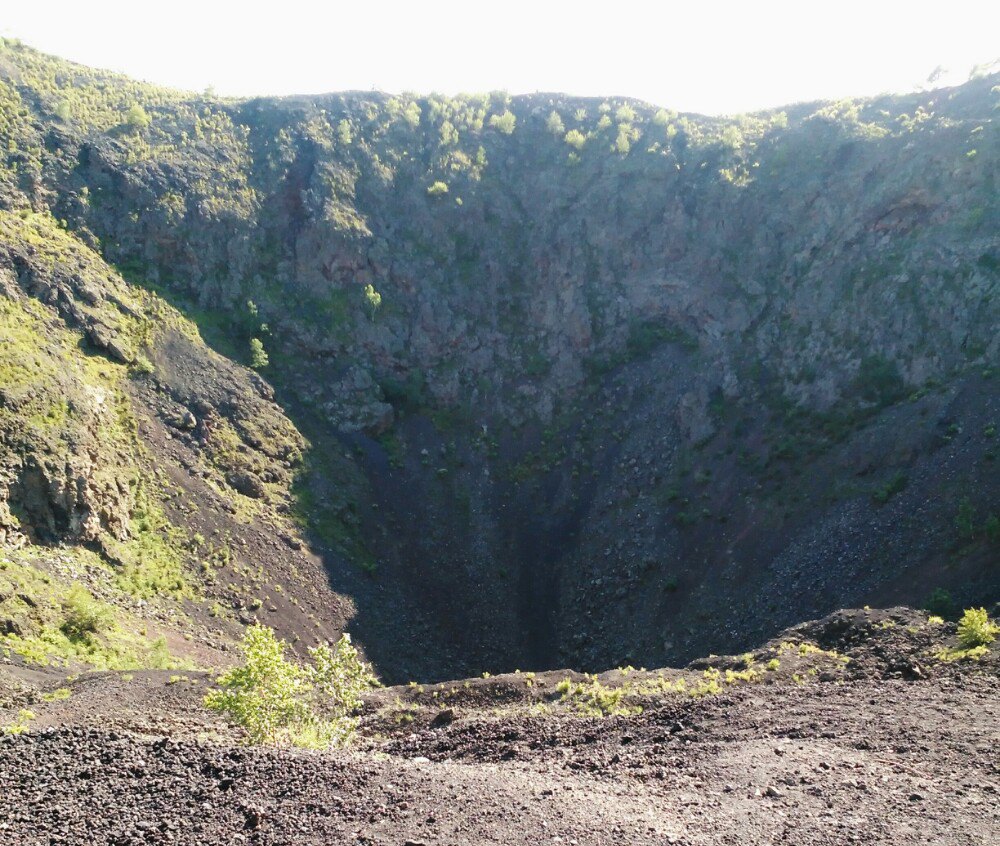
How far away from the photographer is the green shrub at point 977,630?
18.4 m

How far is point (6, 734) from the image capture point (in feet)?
39.6

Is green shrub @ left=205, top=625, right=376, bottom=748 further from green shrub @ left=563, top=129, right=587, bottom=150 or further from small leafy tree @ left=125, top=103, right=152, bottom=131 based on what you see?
green shrub @ left=563, top=129, right=587, bottom=150

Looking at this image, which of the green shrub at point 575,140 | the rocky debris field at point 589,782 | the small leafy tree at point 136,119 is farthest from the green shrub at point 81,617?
the green shrub at point 575,140

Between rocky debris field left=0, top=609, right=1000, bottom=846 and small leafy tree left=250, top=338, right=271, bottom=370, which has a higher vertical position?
small leafy tree left=250, top=338, right=271, bottom=370

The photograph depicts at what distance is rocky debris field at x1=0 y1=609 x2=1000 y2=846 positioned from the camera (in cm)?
965

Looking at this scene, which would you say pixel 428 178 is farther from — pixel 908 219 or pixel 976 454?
pixel 976 454

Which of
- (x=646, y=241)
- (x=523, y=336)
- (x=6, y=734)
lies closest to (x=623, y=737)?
(x=6, y=734)

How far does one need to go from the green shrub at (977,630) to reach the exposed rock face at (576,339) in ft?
24.4

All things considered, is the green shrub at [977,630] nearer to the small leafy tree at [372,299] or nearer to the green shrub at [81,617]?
the green shrub at [81,617]

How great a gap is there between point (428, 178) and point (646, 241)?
1789 centimetres

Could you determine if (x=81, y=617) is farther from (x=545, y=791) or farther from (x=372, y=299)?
(x=372, y=299)

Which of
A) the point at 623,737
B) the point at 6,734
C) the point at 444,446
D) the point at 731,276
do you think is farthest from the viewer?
the point at 731,276

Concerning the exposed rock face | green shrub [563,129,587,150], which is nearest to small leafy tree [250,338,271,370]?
the exposed rock face

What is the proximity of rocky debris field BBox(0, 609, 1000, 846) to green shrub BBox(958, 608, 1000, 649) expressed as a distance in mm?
1226
